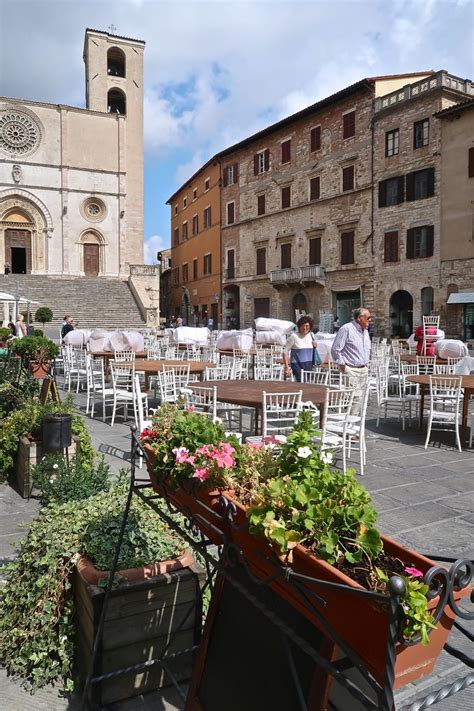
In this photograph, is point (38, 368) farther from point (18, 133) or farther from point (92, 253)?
point (18, 133)

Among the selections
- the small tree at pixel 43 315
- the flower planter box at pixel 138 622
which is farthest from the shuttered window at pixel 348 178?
the flower planter box at pixel 138 622

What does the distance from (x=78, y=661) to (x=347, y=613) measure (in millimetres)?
1646

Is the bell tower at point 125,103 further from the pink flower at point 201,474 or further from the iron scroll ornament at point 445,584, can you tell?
the iron scroll ornament at point 445,584

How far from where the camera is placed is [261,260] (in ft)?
113

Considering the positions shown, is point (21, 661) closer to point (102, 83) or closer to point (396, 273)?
point (396, 273)

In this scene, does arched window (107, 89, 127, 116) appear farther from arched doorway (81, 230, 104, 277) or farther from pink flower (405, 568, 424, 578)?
pink flower (405, 568, 424, 578)

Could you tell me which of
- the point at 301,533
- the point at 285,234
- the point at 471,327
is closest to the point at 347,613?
the point at 301,533

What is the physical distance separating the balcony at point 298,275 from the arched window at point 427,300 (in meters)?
6.34

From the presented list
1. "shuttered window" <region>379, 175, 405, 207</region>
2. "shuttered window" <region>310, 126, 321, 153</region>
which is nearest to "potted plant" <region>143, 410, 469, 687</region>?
"shuttered window" <region>379, 175, 405, 207</region>

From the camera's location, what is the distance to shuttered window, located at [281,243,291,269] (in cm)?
3250

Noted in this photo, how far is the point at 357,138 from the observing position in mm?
27641

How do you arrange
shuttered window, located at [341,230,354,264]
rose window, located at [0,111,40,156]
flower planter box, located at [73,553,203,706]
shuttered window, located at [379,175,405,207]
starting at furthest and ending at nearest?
rose window, located at [0,111,40,156] → shuttered window, located at [341,230,354,264] → shuttered window, located at [379,175,405,207] → flower planter box, located at [73,553,203,706]

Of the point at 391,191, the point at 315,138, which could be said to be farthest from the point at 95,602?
the point at 315,138

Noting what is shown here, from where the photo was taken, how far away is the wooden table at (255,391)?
5.27 m
